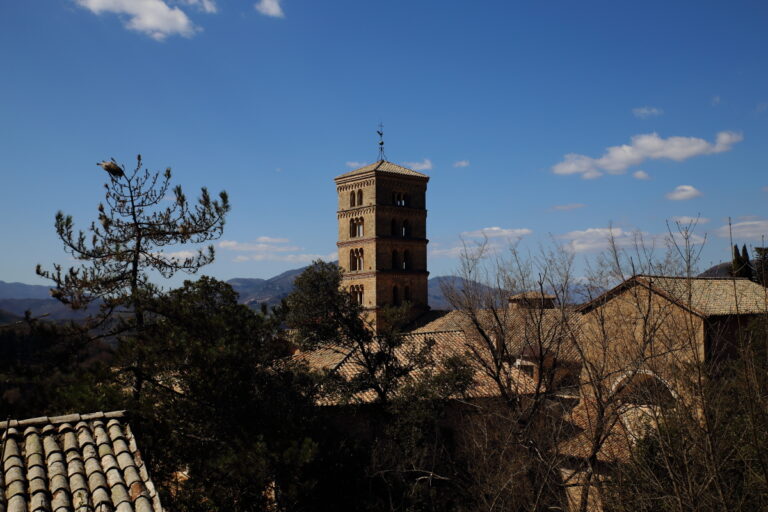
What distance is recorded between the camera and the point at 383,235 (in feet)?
116

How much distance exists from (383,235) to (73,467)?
1177 inches

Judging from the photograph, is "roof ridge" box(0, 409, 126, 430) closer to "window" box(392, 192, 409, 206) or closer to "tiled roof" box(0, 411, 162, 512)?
"tiled roof" box(0, 411, 162, 512)

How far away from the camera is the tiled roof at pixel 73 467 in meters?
5.24

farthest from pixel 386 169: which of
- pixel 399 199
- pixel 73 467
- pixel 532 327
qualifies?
pixel 73 467

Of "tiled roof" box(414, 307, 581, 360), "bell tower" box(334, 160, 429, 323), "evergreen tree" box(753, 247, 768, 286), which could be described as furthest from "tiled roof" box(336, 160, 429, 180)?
"evergreen tree" box(753, 247, 768, 286)

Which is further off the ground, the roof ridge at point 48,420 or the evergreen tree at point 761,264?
the evergreen tree at point 761,264

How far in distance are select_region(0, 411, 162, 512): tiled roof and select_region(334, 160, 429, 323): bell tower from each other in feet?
90.7

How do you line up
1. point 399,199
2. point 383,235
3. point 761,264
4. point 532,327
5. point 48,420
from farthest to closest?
1. point 399,199
2. point 383,235
3. point 532,327
4. point 761,264
5. point 48,420

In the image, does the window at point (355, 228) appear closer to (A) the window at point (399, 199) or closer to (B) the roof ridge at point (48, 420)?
(A) the window at point (399, 199)

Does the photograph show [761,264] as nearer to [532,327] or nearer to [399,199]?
[532,327]

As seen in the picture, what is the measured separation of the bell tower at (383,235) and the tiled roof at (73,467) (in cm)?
2764

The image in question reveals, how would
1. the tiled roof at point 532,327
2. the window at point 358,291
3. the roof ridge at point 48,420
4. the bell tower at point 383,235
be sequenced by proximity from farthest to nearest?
the window at point 358,291 → the bell tower at point 383,235 → the tiled roof at point 532,327 → the roof ridge at point 48,420

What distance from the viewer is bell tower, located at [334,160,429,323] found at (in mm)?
35062

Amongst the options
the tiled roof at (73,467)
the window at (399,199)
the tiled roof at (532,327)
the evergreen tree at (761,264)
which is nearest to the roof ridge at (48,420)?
the tiled roof at (73,467)
